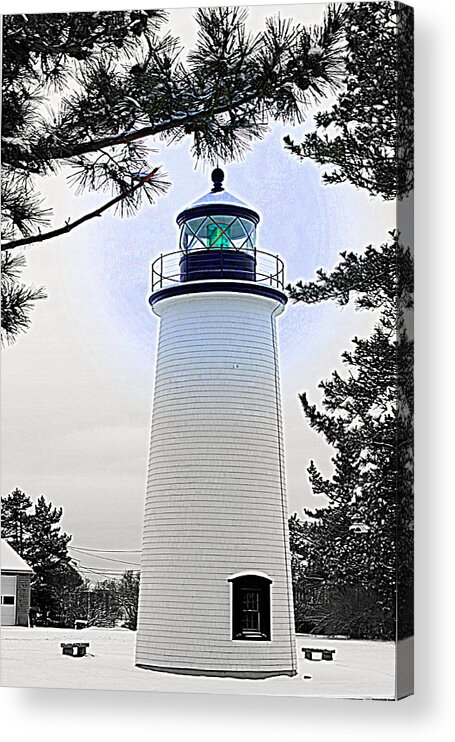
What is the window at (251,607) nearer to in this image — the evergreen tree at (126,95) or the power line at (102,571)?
the power line at (102,571)

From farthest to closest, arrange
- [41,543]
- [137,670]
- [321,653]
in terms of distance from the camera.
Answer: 1. [41,543]
2. [137,670]
3. [321,653]

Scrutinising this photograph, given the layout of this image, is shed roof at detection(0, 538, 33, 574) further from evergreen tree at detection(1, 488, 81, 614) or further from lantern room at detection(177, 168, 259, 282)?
lantern room at detection(177, 168, 259, 282)

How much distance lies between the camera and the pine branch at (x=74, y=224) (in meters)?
4.91

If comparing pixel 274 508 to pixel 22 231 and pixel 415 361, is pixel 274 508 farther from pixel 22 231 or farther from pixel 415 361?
pixel 22 231

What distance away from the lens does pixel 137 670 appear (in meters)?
4.79

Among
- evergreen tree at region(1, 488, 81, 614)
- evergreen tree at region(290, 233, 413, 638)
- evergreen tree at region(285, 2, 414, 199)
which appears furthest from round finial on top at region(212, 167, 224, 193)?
evergreen tree at region(1, 488, 81, 614)

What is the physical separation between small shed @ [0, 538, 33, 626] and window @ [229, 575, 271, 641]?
0.74 metres

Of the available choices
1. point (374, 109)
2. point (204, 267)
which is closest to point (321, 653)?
point (204, 267)

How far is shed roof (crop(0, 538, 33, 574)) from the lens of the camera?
4.95 meters

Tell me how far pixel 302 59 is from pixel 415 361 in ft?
3.56

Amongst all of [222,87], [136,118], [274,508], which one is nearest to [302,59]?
[222,87]

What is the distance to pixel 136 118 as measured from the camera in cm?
494

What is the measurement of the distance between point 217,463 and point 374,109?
1.30 metres

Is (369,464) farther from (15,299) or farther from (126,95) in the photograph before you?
(126,95)
